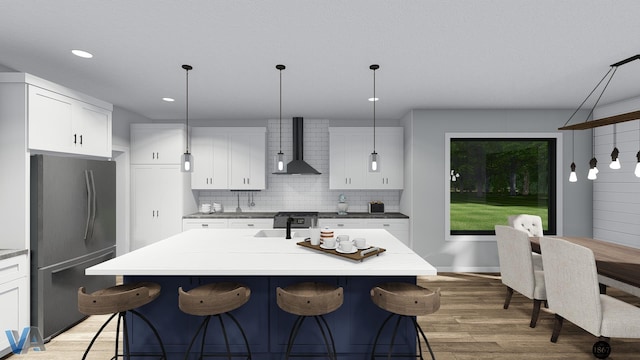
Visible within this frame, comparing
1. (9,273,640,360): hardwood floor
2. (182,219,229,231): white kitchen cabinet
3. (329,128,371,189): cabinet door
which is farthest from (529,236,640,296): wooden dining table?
(182,219,229,231): white kitchen cabinet

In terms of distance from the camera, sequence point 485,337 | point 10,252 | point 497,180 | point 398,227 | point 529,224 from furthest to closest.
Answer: point 497,180
point 398,227
point 529,224
point 485,337
point 10,252

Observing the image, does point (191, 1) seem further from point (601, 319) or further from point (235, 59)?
point (601, 319)

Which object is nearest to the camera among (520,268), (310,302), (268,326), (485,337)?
(310,302)

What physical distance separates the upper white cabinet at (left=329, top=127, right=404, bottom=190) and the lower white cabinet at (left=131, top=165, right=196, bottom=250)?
8.67 feet

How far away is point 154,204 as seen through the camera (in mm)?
5031

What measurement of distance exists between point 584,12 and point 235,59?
2.77 metres

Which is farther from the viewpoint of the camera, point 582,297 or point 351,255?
point 582,297

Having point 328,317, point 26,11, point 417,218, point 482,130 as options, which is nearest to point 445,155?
point 482,130

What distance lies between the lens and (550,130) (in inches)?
188

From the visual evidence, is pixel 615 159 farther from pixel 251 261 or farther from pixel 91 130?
pixel 91 130

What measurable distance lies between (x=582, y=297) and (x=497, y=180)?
307 centimetres

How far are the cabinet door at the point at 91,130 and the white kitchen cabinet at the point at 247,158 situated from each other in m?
1.94

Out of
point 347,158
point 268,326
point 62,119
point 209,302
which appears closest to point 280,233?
point 268,326

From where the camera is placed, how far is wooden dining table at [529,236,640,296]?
2408mm
